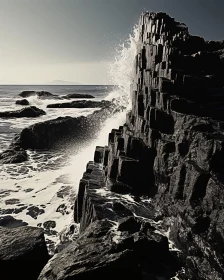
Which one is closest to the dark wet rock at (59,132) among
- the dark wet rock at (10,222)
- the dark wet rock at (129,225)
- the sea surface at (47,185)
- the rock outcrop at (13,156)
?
the sea surface at (47,185)

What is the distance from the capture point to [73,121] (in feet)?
98.5

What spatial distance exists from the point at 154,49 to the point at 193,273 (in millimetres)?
12694

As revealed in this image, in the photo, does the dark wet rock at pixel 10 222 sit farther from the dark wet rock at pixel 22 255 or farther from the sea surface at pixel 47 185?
the dark wet rock at pixel 22 255

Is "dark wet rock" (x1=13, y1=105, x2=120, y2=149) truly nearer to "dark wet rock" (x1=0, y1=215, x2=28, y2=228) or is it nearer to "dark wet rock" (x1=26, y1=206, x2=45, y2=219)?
"dark wet rock" (x1=26, y1=206, x2=45, y2=219)

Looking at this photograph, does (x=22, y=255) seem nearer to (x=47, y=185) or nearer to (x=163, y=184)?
(x=163, y=184)

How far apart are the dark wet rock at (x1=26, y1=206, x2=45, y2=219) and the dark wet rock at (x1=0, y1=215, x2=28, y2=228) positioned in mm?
820

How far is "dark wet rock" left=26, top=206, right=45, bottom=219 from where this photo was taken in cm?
1410

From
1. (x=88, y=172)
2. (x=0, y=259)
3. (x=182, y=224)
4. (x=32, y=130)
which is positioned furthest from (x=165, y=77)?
(x=32, y=130)

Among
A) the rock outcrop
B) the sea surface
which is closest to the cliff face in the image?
the sea surface

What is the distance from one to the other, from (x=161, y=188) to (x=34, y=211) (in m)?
7.31

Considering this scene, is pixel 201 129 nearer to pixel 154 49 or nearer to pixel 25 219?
pixel 154 49

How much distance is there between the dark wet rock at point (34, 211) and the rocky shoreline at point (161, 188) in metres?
2.52

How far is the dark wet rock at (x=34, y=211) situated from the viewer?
14103 mm

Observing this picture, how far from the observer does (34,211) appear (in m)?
14.5
